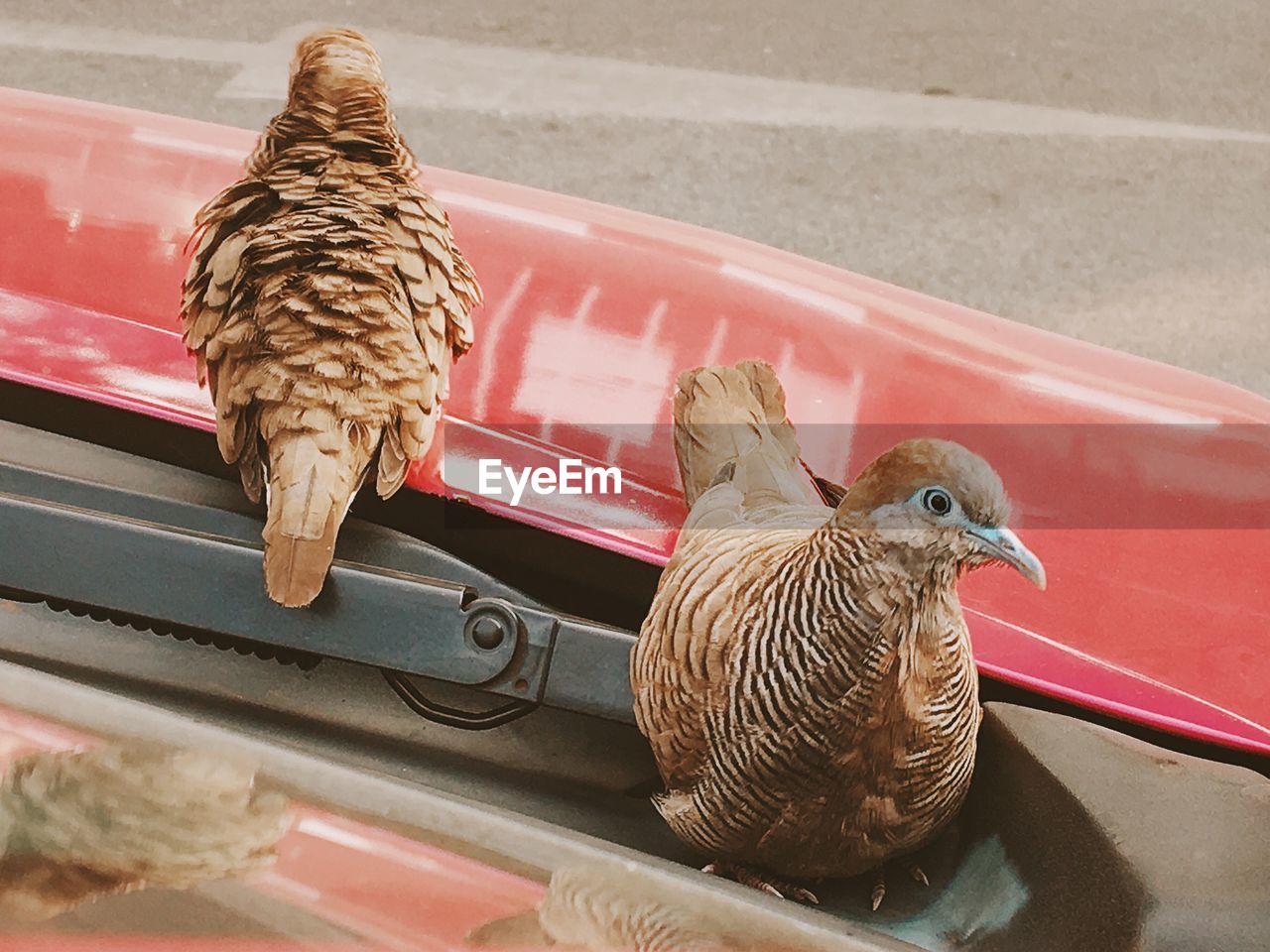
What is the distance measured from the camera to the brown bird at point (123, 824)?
0.55 meters

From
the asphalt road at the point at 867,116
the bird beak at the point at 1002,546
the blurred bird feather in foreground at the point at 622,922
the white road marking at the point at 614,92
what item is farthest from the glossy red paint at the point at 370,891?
the white road marking at the point at 614,92

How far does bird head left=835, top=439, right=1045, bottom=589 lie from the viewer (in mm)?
592

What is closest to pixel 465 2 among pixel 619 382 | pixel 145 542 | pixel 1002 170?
pixel 1002 170

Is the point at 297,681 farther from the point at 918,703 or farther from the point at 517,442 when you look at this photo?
the point at 918,703

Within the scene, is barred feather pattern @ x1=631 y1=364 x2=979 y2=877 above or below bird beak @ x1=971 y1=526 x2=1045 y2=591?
below

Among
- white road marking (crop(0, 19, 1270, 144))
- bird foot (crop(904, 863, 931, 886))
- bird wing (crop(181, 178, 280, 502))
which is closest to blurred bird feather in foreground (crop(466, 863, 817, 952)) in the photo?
bird foot (crop(904, 863, 931, 886))

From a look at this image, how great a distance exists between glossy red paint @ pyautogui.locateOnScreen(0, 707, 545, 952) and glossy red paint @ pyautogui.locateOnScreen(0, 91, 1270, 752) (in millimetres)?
301

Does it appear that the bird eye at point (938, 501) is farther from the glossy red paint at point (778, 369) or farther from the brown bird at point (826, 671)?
the glossy red paint at point (778, 369)

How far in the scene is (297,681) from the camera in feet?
2.99

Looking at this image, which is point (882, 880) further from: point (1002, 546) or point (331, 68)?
point (331, 68)

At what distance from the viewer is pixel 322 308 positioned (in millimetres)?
736

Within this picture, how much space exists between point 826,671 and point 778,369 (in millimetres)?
378

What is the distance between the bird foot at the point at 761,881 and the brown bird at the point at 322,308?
0.29 meters

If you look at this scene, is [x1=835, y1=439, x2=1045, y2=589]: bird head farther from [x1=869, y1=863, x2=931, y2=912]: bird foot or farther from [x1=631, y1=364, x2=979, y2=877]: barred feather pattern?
[x1=869, y1=863, x2=931, y2=912]: bird foot
